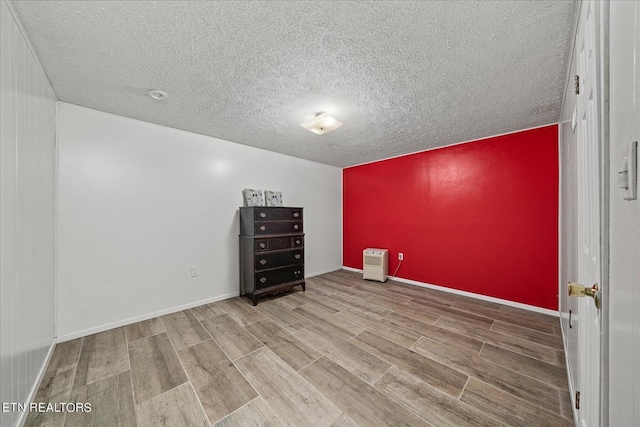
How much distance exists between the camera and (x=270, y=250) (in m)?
3.12

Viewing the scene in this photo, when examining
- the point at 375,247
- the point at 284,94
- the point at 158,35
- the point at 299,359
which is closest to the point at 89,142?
the point at 158,35

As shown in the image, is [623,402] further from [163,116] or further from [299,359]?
[163,116]

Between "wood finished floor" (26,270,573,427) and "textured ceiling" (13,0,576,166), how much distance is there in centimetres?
219

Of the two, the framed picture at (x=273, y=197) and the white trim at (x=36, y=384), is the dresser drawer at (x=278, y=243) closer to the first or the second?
the framed picture at (x=273, y=197)

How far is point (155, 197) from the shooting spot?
261 centimetres

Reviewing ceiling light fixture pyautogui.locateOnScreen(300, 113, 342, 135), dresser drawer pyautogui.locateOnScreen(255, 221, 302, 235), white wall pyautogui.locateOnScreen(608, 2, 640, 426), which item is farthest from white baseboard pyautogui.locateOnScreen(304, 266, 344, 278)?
white wall pyautogui.locateOnScreen(608, 2, 640, 426)

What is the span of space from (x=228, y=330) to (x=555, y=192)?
12.7 feet

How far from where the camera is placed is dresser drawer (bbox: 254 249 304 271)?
301 centimetres

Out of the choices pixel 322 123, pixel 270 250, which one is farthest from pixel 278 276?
pixel 322 123

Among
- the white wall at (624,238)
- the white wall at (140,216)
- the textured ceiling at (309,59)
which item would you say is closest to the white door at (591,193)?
the white wall at (624,238)

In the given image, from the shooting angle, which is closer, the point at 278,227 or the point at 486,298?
the point at 486,298

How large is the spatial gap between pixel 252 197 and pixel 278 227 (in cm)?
59

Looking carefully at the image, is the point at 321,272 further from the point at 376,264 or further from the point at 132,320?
the point at 132,320

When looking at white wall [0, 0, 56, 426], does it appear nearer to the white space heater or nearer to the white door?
the white door
